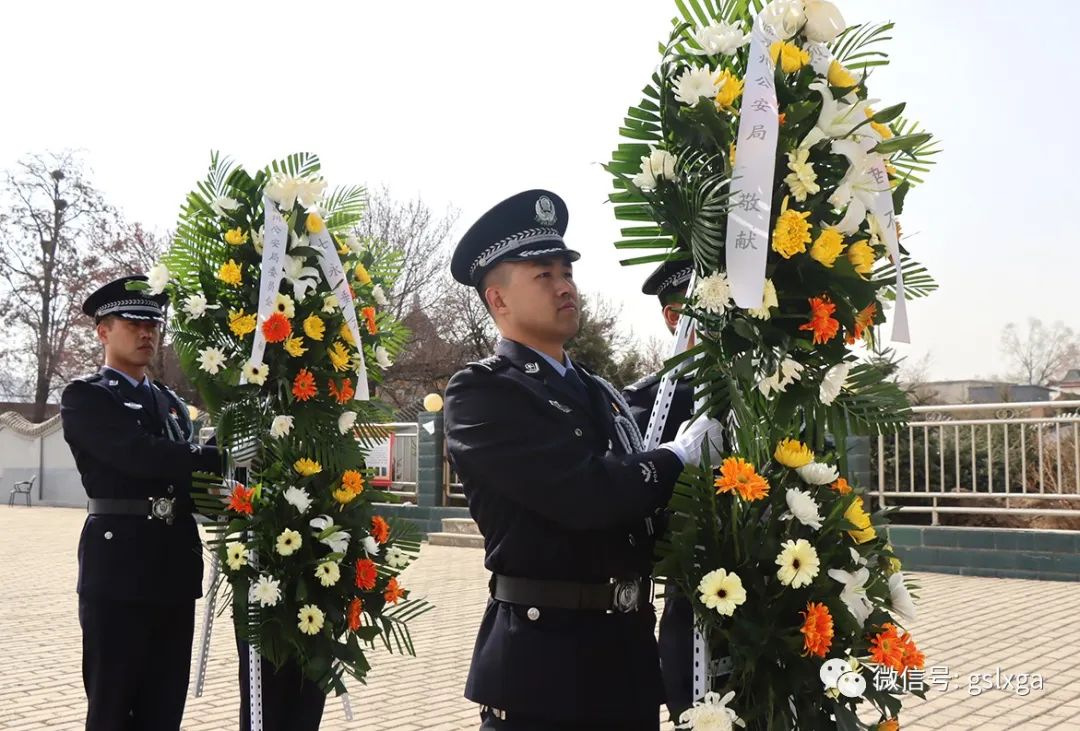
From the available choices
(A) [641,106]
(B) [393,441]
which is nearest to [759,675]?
(A) [641,106]

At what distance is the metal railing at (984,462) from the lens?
1012 cm

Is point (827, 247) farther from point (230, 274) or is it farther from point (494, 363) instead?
point (230, 274)

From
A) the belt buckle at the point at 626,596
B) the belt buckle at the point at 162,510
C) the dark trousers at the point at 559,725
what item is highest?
the belt buckle at the point at 162,510

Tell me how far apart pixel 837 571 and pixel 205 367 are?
109 inches

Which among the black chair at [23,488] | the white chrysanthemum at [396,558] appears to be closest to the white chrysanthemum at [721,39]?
the white chrysanthemum at [396,558]

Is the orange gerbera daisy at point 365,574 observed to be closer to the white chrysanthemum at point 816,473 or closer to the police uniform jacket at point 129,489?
the police uniform jacket at point 129,489

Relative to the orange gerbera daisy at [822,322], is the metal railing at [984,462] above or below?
below

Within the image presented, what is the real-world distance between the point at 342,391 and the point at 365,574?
30.2 inches

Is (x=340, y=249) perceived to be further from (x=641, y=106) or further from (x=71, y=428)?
(x=641, y=106)

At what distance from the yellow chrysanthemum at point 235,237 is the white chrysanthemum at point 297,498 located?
1053mm

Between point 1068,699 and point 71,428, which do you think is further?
point 1068,699

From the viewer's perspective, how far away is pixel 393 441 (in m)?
17.0

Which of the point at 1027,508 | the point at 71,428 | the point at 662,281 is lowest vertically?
the point at 1027,508

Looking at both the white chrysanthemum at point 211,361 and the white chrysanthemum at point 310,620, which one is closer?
the white chrysanthemum at point 310,620
